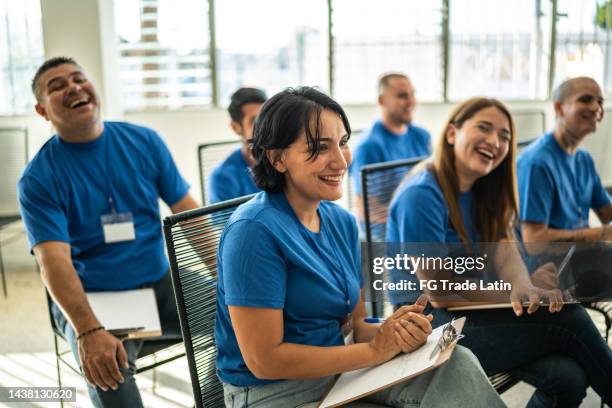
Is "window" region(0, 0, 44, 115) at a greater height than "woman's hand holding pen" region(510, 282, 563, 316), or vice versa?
"window" region(0, 0, 44, 115)

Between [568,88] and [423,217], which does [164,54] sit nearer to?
[568,88]

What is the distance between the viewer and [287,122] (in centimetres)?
129

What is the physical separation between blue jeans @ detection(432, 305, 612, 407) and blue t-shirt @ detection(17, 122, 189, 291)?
1.04 metres

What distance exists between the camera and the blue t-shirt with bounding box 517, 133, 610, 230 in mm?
2260

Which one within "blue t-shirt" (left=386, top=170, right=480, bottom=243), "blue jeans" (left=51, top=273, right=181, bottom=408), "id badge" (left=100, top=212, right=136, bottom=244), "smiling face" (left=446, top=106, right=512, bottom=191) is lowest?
"blue jeans" (left=51, top=273, right=181, bottom=408)

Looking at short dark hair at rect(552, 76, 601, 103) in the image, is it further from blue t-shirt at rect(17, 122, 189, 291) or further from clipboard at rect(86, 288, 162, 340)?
clipboard at rect(86, 288, 162, 340)

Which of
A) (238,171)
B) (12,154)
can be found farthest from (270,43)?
(238,171)

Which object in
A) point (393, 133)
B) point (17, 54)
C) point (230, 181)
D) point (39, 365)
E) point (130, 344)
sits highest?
point (17, 54)

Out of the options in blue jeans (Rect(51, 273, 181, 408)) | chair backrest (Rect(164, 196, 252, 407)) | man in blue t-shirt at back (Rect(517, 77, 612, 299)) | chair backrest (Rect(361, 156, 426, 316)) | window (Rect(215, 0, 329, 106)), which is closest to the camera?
chair backrest (Rect(164, 196, 252, 407))

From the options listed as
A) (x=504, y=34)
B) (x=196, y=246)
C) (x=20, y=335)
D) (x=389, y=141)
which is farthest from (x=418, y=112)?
(x=196, y=246)

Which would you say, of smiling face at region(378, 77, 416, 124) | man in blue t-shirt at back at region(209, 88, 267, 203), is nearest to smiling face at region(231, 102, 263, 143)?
man in blue t-shirt at back at region(209, 88, 267, 203)

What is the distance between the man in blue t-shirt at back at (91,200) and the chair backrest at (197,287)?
393 mm

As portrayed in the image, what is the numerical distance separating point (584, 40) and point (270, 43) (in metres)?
2.49

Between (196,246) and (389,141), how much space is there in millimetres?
2220
